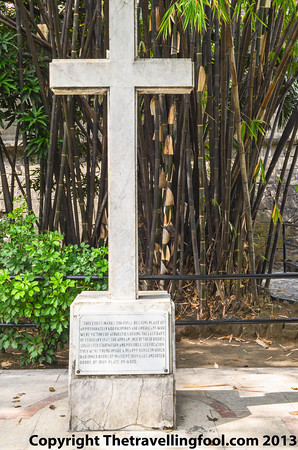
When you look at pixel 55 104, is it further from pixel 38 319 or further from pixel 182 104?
pixel 38 319

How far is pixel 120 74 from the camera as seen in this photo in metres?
2.56

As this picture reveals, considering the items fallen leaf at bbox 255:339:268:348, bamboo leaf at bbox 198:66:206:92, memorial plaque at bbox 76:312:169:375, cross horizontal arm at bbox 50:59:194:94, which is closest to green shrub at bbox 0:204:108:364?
memorial plaque at bbox 76:312:169:375

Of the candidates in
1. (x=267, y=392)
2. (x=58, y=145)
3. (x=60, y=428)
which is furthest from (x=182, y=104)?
(x=60, y=428)

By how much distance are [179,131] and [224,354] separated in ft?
5.96

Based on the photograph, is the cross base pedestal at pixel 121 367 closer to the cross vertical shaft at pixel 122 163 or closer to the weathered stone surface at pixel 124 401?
the weathered stone surface at pixel 124 401

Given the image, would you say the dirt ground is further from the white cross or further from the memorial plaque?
the white cross

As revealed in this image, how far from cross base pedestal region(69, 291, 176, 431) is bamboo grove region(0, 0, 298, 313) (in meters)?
1.80

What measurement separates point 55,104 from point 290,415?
8.89 feet

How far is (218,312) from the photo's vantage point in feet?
15.3

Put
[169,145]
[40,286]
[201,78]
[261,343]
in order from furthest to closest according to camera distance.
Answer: [261,343] < [169,145] < [201,78] < [40,286]

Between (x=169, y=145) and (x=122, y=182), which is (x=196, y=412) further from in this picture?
(x=169, y=145)

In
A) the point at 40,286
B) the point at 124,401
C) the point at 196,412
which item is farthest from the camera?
the point at 40,286

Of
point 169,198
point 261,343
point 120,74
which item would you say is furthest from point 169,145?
point 261,343

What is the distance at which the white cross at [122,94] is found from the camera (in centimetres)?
254
